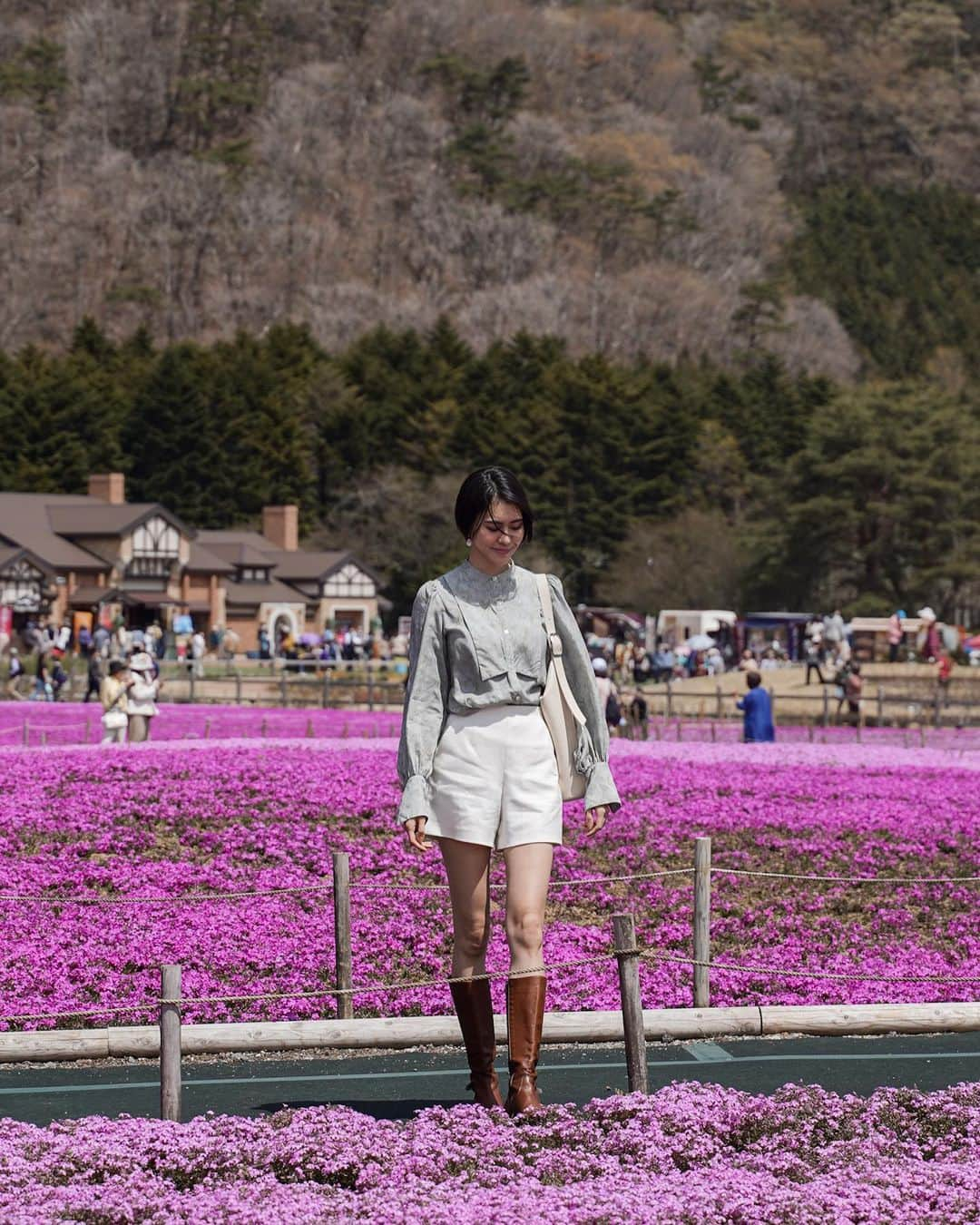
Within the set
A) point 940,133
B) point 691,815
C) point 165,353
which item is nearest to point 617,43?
point 940,133

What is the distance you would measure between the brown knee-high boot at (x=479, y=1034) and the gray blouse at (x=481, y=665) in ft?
2.44

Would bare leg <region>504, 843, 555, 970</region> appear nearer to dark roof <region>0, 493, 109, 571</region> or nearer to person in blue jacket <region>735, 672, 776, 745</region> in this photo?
person in blue jacket <region>735, 672, 776, 745</region>

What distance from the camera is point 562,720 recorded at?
713 cm

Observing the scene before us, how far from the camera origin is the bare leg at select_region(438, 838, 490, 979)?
23.0 ft

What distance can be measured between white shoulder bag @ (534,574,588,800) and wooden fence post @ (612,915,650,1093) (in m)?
0.55

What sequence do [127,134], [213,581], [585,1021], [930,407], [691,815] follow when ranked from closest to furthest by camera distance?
1. [585,1021]
2. [691,815]
3. [930,407]
4. [213,581]
5. [127,134]

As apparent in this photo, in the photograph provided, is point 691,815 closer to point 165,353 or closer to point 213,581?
point 213,581

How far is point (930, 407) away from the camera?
231 feet

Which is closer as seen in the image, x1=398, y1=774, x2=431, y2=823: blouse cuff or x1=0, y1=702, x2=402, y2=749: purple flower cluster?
x1=398, y1=774, x2=431, y2=823: blouse cuff

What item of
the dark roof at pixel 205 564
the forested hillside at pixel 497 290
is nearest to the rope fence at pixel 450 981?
the forested hillside at pixel 497 290

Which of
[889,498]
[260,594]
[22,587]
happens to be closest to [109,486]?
[260,594]

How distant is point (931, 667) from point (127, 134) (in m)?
131

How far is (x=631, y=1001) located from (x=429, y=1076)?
157cm

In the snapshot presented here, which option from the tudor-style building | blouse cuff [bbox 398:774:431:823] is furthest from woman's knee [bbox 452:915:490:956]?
the tudor-style building
